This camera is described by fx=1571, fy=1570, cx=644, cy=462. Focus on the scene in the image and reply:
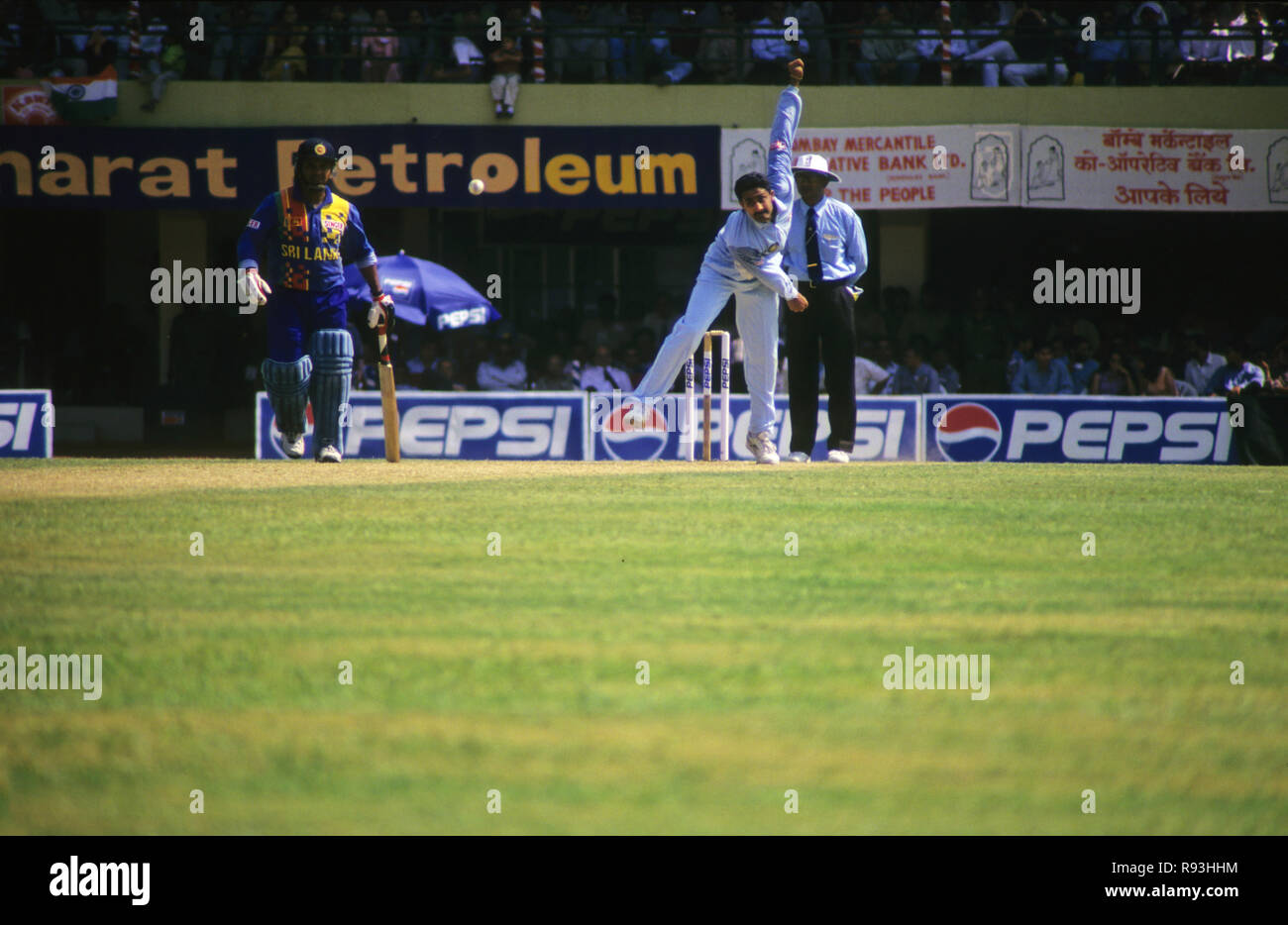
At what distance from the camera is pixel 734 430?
1648cm

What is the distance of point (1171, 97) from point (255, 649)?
1800cm

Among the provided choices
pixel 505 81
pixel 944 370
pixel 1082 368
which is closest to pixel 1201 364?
pixel 1082 368

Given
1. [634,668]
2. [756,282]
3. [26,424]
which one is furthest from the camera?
[26,424]

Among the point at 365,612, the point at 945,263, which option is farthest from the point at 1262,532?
the point at 945,263

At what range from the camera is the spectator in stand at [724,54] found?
20.3 metres

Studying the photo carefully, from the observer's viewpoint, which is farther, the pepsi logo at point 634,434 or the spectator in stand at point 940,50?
the spectator in stand at point 940,50

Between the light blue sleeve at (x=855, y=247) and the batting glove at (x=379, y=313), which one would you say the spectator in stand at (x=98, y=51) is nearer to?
the batting glove at (x=379, y=313)

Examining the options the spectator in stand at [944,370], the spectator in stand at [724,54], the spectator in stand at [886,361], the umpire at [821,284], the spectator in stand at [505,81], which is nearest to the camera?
the umpire at [821,284]

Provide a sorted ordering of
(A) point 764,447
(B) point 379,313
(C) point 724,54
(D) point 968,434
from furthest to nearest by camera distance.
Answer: (C) point 724,54 < (D) point 968,434 < (A) point 764,447 < (B) point 379,313

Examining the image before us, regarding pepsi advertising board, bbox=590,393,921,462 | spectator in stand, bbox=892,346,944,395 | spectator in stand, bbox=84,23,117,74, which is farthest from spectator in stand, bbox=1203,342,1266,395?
spectator in stand, bbox=84,23,117,74

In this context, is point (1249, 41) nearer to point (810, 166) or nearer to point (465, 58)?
point (465, 58)

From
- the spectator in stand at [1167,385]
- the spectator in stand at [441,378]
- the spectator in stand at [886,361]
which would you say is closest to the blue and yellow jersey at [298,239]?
the spectator in stand at [441,378]

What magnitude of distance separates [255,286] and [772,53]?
12.2 m

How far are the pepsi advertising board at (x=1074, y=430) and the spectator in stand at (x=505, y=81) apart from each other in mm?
6877
